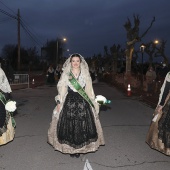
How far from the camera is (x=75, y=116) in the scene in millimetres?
5191

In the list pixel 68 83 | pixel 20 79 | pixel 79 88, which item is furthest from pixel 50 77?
pixel 79 88

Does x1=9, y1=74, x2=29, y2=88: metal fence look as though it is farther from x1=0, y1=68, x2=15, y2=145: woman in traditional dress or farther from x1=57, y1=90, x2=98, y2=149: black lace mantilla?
x1=57, y1=90, x2=98, y2=149: black lace mantilla

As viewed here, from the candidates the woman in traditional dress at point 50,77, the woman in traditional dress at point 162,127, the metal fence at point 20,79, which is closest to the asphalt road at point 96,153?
the woman in traditional dress at point 162,127

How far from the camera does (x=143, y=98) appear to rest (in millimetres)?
15250

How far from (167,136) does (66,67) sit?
2.11 meters

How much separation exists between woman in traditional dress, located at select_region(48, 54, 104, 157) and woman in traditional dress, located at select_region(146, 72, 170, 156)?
0.97 meters

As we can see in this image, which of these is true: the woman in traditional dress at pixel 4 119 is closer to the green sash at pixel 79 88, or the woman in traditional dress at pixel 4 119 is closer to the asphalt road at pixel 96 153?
the asphalt road at pixel 96 153

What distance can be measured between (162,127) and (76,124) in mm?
1491

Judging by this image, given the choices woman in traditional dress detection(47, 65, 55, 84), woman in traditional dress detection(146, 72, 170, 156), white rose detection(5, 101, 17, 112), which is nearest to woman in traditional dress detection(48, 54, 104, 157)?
white rose detection(5, 101, 17, 112)

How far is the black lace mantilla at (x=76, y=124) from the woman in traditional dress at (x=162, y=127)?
1083 millimetres

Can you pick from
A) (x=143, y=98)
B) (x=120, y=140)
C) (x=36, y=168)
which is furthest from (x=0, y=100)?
(x=143, y=98)

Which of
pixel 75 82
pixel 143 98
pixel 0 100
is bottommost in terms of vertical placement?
pixel 143 98

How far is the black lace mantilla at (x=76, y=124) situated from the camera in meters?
5.16

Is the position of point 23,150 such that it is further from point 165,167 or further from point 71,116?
point 165,167
